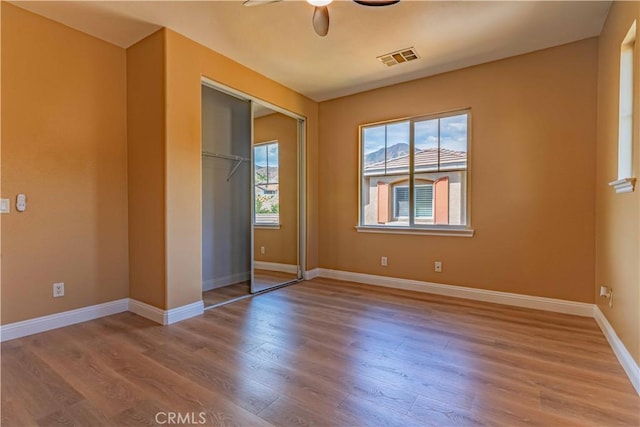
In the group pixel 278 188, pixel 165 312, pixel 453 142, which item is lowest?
pixel 165 312

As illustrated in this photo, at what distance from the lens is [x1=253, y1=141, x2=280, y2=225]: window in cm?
455

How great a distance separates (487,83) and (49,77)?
4268mm

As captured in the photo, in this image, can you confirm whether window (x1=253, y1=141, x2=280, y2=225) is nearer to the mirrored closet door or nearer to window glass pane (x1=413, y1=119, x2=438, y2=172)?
the mirrored closet door

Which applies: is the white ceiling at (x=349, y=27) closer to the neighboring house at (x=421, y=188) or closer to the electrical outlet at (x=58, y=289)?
the neighboring house at (x=421, y=188)

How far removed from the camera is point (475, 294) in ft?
11.8

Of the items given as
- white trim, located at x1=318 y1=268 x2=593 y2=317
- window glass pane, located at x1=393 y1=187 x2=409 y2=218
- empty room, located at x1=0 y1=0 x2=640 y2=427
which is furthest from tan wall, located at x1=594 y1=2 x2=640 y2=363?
Result: window glass pane, located at x1=393 y1=187 x2=409 y2=218

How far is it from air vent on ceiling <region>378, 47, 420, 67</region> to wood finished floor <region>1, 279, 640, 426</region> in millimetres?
2671

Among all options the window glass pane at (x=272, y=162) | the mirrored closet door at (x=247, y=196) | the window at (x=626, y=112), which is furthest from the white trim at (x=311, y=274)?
the window at (x=626, y=112)

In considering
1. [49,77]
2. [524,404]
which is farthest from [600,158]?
[49,77]

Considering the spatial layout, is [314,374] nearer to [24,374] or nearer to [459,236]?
[24,374]

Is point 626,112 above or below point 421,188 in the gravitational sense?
above

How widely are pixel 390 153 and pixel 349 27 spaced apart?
5.90 ft

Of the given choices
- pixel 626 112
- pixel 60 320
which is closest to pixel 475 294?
pixel 626 112

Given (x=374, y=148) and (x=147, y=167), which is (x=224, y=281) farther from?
(x=374, y=148)
